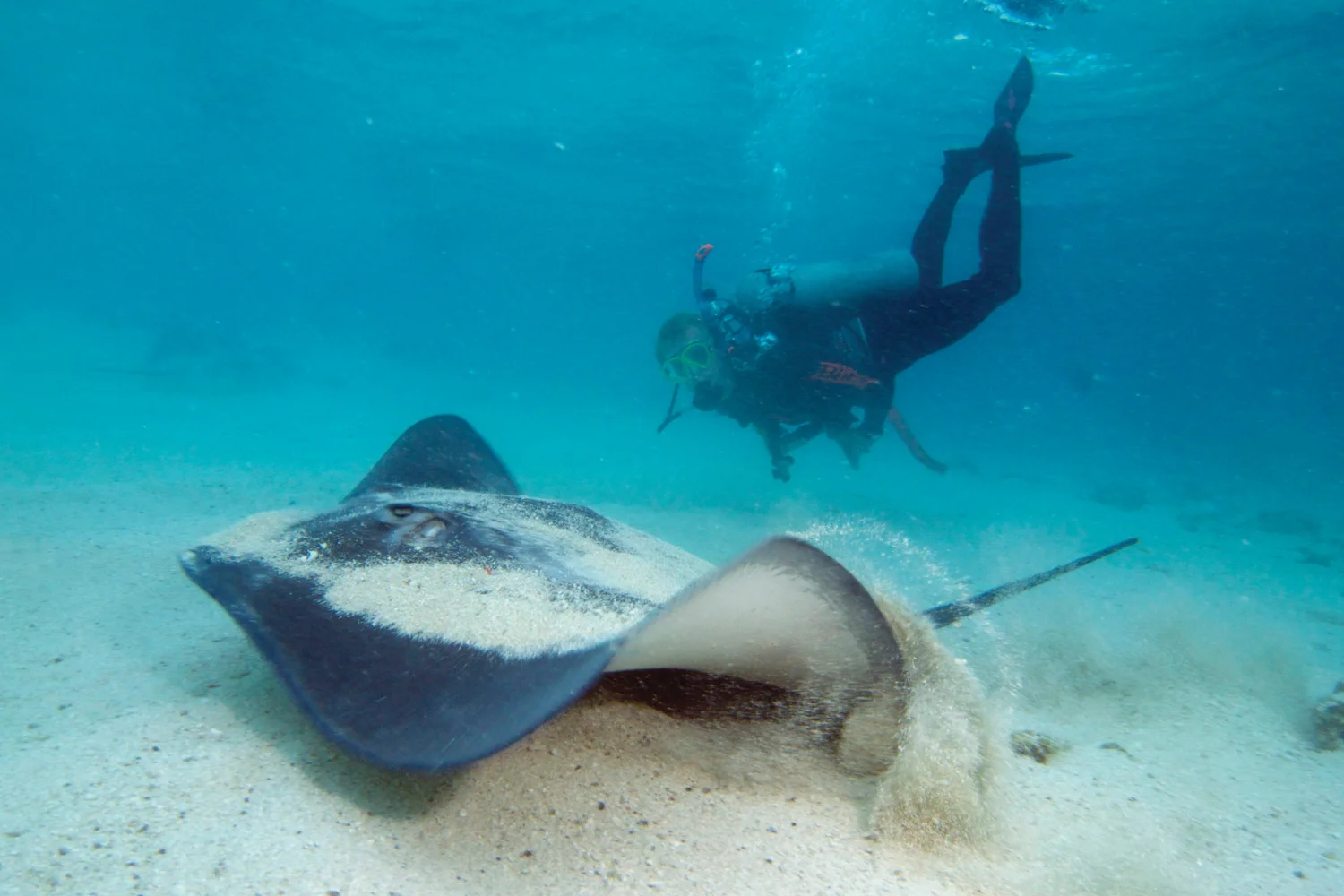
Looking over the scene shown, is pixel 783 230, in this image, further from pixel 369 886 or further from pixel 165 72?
pixel 369 886

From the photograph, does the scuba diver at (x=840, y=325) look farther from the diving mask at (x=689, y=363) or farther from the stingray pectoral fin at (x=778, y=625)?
the stingray pectoral fin at (x=778, y=625)

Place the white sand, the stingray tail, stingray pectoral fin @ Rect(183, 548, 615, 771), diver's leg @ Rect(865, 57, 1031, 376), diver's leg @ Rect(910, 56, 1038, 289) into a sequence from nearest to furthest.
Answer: stingray pectoral fin @ Rect(183, 548, 615, 771) < the white sand < the stingray tail < diver's leg @ Rect(865, 57, 1031, 376) < diver's leg @ Rect(910, 56, 1038, 289)

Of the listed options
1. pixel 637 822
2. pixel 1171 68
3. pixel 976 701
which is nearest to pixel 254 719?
pixel 637 822

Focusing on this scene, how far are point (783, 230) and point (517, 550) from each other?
133 feet

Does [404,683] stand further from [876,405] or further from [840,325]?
[876,405]

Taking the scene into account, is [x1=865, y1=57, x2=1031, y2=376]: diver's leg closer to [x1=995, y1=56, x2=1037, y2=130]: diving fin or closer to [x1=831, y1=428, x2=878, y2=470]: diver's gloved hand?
[x1=995, y1=56, x2=1037, y2=130]: diving fin

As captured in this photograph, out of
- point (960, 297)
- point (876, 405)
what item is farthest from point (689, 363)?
point (960, 297)

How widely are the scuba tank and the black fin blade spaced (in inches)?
166

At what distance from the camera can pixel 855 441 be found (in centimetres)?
867

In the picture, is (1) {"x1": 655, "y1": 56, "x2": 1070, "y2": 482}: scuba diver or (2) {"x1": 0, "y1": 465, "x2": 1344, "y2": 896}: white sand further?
(1) {"x1": 655, "y1": 56, "x2": 1070, "y2": 482}: scuba diver

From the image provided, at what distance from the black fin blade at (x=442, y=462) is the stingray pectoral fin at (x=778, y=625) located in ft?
10.3

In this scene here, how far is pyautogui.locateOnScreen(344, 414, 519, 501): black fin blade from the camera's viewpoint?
476cm

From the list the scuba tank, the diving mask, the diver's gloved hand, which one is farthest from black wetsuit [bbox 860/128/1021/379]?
the diving mask

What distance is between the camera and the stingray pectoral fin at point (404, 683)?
153cm
